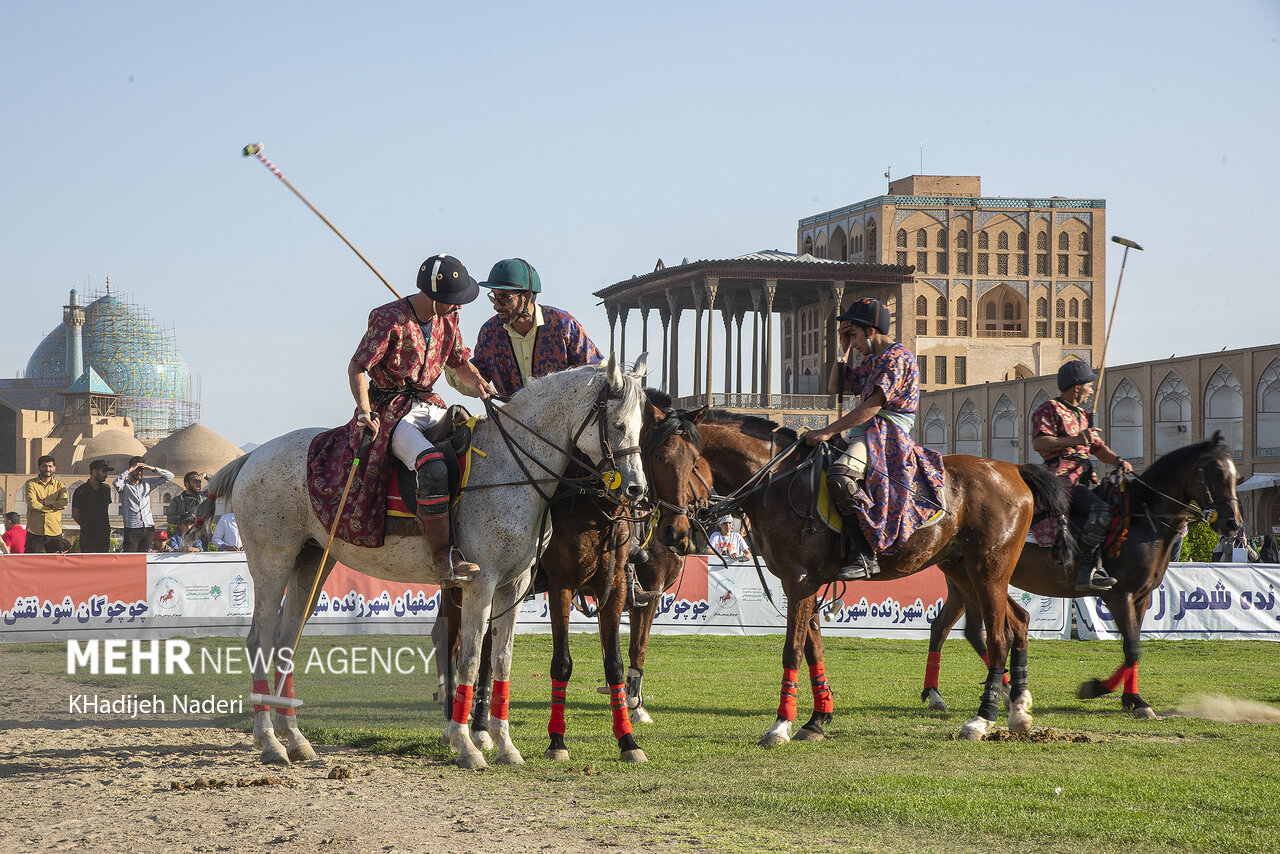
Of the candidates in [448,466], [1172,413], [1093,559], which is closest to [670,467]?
[448,466]

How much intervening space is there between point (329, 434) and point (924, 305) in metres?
81.8

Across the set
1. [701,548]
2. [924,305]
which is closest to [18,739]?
[701,548]

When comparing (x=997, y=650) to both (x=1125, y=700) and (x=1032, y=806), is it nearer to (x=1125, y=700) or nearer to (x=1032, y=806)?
(x=1125, y=700)

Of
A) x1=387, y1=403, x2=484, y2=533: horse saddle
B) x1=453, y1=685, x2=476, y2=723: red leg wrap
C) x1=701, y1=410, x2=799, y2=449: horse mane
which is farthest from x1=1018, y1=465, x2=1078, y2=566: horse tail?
x1=453, y1=685, x2=476, y2=723: red leg wrap

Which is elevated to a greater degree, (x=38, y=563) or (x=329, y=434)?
(x=329, y=434)

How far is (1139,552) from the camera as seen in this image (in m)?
10.5

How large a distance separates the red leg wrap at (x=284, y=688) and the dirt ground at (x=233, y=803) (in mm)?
312

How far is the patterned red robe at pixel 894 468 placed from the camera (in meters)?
8.40

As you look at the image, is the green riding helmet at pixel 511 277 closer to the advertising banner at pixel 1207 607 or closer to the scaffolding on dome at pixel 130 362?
the advertising banner at pixel 1207 607

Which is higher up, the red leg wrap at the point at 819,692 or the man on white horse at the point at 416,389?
the man on white horse at the point at 416,389

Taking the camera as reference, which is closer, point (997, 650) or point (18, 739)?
point (18, 739)

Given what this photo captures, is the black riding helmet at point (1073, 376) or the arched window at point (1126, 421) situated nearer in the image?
the black riding helmet at point (1073, 376)

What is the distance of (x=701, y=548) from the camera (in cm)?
930

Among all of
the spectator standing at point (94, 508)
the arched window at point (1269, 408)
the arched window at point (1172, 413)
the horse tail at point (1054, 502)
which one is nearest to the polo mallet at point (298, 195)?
the horse tail at point (1054, 502)
